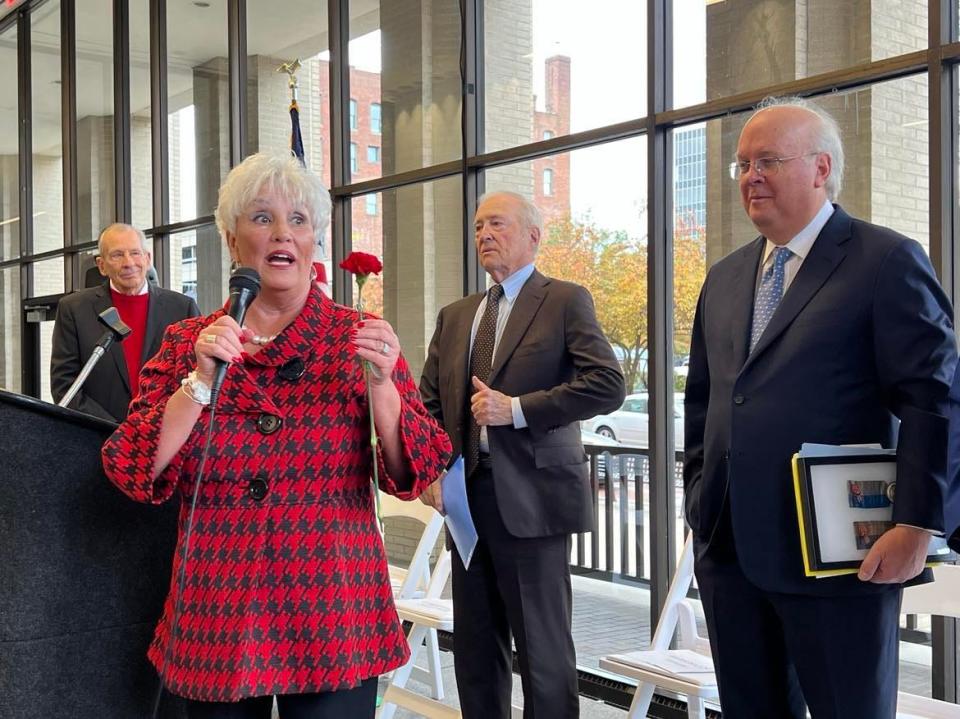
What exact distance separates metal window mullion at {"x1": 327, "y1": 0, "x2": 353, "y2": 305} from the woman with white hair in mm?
4392

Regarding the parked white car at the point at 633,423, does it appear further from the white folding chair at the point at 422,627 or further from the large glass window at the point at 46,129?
the large glass window at the point at 46,129

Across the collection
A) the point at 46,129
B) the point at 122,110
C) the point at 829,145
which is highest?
the point at 46,129

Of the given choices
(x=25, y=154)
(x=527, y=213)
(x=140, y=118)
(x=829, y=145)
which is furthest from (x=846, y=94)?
(x=25, y=154)

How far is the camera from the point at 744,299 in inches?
86.5

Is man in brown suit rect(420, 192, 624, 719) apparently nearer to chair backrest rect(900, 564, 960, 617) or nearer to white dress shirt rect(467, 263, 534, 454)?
white dress shirt rect(467, 263, 534, 454)

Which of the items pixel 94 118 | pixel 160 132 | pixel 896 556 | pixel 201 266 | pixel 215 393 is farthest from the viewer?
pixel 94 118

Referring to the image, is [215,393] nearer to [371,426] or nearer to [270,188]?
[371,426]

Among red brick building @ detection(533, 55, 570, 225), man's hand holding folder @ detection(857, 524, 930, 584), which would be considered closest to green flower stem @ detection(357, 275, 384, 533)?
man's hand holding folder @ detection(857, 524, 930, 584)

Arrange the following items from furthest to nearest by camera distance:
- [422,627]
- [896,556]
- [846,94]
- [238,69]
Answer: [238,69]
[422,627]
[846,94]
[896,556]

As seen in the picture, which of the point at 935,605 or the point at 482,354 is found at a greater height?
the point at 482,354

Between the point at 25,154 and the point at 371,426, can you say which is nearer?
the point at 371,426

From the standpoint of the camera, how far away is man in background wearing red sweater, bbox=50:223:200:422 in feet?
14.8

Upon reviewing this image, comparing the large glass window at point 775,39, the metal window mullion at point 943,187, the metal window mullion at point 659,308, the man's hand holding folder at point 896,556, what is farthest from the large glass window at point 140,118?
the man's hand holding folder at point 896,556

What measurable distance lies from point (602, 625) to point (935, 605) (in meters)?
2.10
